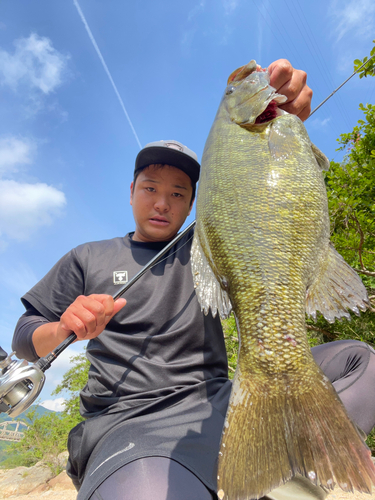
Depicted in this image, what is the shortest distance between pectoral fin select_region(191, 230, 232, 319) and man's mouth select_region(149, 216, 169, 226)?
2.99 ft

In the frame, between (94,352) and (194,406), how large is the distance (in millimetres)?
738

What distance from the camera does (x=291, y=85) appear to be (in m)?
1.85

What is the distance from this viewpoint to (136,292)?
Result: 221cm

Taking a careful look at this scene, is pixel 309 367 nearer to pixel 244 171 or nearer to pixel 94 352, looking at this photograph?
pixel 244 171

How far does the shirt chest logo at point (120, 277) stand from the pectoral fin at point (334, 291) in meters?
1.32

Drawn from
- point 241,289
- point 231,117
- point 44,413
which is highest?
point 231,117

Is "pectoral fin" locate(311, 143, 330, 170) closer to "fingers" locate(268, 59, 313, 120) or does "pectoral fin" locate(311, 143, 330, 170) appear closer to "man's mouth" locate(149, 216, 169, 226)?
"fingers" locate(268, 59, 313, 120)

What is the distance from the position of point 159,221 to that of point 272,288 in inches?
53.4

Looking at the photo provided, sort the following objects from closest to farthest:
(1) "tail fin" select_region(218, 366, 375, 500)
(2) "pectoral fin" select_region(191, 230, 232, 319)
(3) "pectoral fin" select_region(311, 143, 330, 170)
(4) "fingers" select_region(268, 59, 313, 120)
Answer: (1) "tail fin" select_region(218, 366, 375, 500)
(2) "pectoral fin" select_region(191, 230, 232, 319)
(3) "pectoral fin" select_region(311, 143, 330, 170)
(4) "fingers" select_region(268, 59, 313, 120)

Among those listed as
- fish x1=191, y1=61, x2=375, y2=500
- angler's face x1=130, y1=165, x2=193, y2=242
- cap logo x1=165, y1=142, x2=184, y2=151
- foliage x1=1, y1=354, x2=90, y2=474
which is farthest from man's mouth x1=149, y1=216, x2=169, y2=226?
foliage x1=1, y1=354, x2=90, y2=474

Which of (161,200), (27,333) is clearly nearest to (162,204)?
(161,200)

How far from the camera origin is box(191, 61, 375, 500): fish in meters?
1.03

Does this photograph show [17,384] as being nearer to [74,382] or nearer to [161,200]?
[161,200]

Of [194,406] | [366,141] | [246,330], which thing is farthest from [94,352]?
[366,141]
